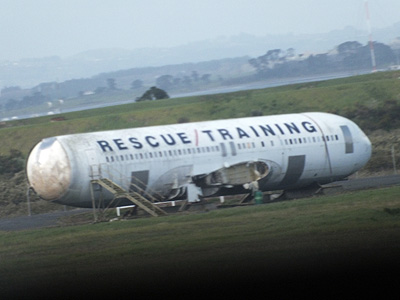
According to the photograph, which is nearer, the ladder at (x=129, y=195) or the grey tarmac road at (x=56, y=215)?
the ladder at (x=129, y=195)

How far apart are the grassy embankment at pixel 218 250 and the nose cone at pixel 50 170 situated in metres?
3.90

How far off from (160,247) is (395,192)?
17.3m

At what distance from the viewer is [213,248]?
1350 inches

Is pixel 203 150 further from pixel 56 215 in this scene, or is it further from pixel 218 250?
pixel 218 250

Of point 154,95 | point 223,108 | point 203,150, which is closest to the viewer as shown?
point 203,150

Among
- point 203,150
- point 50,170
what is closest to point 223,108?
point 203,150

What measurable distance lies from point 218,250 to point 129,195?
58.2 feet

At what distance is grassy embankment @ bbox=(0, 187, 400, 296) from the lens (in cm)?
2772

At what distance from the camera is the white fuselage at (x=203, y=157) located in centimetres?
5003

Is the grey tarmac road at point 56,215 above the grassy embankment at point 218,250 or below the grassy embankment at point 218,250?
below

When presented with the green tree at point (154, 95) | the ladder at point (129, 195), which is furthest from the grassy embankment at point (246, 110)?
the ladder at point (129, 195)

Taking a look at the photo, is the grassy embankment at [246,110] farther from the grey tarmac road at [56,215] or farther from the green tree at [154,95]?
the grey tarmac road at [56,215]

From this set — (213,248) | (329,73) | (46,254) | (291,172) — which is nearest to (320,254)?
(213,248)

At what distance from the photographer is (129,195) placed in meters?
50.8
